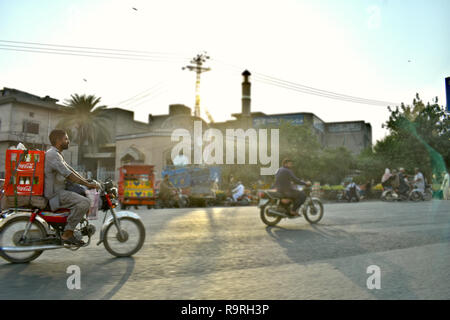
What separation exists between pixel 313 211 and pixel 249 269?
5509 mm

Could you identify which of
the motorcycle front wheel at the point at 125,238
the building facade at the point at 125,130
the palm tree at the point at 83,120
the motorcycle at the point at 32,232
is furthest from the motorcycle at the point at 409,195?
the palm tree at the point at 83,120

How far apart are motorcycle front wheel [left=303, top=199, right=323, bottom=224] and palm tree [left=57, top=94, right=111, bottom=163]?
27681 mm

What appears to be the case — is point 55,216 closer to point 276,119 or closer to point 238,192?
point 238,192

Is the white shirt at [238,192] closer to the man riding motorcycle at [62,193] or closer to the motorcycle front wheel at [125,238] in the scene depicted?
the motorcycle front wheel at [125,238]

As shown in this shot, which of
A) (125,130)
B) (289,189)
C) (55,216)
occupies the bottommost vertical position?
(55,216)

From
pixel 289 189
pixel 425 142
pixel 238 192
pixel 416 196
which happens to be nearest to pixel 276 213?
pixel 289 189

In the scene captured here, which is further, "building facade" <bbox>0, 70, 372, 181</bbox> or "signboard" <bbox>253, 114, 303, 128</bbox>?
"signboard" <bbox>253, 114, 303, 128</bbox>

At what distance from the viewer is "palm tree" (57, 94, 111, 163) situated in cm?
3291

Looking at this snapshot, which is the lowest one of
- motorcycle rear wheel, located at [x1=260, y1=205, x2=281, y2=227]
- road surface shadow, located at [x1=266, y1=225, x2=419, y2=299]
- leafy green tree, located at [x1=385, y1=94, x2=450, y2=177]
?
road surface shadow, located at [x1=266, y1=225, x2=419, y2=299]

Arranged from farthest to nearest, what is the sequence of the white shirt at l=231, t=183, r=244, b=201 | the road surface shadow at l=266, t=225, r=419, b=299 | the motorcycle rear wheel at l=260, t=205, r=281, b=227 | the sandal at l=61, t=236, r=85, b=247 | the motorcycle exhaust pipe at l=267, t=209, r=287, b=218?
the white shirt at l=231, t=183, r=244, b=201 < the motorcycle rear wheel at l=260, t=205, r=281, b=227 < the motorcycle exhaust pipe at l=267, t=209, r=287, b=218 < the sandal at l=61, t=236, r=85, b=247 < the road surface shadow at l=266, t=225, r=419, b=299

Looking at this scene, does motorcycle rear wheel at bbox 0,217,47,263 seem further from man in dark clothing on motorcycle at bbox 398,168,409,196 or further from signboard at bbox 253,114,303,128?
signboard at bbox 253,114,303,128

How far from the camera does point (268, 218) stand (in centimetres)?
899

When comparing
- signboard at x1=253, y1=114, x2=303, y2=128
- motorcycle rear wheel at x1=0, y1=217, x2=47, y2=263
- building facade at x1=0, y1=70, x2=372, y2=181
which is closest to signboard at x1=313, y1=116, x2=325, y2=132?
building facade at x1=0, y1=70, x2=372, y2=181
